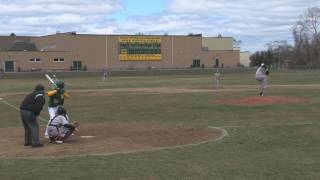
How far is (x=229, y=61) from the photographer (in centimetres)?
13650

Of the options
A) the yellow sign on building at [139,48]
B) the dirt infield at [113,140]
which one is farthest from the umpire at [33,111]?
the yellow sign on building at [139,48]

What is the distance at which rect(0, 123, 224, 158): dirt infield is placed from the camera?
1317 cm

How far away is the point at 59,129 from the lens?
14633mm

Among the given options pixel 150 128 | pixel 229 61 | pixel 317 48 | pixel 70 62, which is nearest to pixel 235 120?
pixel 150 128

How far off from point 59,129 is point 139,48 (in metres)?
115

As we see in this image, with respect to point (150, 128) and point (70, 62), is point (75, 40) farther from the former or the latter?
point (150, 128)

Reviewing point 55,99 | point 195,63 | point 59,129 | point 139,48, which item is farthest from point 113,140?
point 195,63

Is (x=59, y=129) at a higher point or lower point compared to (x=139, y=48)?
lower

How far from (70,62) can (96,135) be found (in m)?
107

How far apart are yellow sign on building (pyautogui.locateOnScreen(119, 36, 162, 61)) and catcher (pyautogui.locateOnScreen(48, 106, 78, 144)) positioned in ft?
368

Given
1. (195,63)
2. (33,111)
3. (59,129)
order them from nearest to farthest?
(33,111) < (59,129) < (195,63)

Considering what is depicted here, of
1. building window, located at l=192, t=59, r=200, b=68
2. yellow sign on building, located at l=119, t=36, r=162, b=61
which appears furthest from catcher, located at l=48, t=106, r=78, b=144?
building window, located at l=192, t=59, r=200, b=68

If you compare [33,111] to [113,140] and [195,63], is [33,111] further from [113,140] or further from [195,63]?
[195,63]

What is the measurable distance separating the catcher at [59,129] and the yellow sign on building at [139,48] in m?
112
